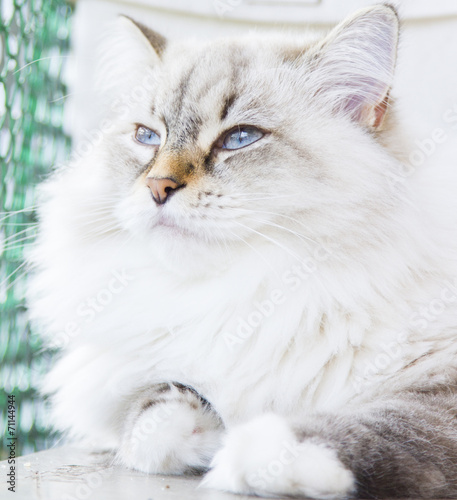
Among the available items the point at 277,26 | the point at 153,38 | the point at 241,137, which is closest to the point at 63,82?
the point at 153,38

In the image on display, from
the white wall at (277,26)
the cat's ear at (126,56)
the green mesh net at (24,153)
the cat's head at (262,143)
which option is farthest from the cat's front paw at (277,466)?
the white wall at (277,26)

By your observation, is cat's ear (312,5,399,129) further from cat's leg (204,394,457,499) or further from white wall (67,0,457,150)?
cat's leg (204,394,457,499)

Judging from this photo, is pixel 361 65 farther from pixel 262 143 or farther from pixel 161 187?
pixel 161 187

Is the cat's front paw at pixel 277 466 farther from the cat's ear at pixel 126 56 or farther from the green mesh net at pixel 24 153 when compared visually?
the cat's ear at pixel 126 56

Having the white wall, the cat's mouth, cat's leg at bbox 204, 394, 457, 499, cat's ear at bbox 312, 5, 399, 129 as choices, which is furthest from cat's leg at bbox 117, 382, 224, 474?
the white wall

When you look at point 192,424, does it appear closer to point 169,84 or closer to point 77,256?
point 77,256

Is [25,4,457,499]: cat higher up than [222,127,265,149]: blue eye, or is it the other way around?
[222,127,265,149]: blue eye

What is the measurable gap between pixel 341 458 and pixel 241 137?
2.74 feet

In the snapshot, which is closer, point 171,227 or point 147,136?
point 171,227

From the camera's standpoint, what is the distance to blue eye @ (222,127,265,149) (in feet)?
4.86

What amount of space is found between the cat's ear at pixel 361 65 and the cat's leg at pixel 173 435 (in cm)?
83

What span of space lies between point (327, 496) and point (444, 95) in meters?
1.67

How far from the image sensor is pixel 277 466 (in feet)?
3.14

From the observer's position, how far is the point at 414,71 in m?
2.28
